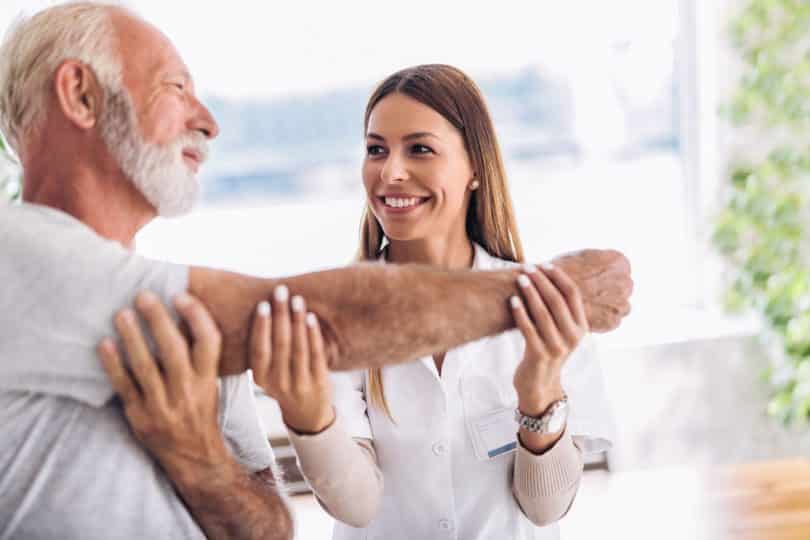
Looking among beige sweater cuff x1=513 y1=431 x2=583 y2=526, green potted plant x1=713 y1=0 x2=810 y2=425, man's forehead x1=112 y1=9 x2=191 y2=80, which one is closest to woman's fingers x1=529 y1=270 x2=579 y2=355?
beige sweater cuff x1=513 y1=431 x2=583 y2=526

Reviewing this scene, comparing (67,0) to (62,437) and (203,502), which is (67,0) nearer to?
(62,437)

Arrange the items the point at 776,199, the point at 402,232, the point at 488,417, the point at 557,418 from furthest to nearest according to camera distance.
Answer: the point at 776,199 < the point at 402,232 < the point at 488,417 < the point at 557,418

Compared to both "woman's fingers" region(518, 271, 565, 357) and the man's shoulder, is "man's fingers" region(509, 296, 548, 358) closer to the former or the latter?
"woman's fingers" region(518, 271, 565, 357)

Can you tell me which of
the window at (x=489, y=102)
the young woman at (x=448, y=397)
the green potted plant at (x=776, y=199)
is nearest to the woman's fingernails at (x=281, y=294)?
the young woman at (x=448, y=397)

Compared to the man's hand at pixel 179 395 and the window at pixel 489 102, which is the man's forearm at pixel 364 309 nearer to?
the man's hand at pixel 179 395

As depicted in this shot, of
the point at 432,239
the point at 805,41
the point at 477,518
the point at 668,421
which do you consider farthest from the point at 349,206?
the point at 477,518

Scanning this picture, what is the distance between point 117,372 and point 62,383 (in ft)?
0.24

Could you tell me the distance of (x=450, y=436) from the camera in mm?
1574

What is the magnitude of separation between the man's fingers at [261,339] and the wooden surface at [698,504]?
239 cm

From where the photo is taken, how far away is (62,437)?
102 centimetres

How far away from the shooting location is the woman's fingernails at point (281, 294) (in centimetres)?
105

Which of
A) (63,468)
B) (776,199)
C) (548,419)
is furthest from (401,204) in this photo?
(776,199)

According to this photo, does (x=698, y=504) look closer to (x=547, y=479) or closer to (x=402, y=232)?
(x=547, y=479)

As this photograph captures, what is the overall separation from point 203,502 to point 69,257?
36 centimetres
